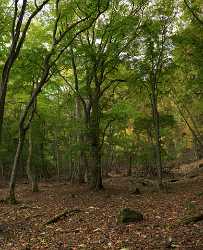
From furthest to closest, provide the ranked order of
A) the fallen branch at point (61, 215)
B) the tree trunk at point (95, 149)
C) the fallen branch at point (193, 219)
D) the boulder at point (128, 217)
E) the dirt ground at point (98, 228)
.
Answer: the tree trunk at point (95, 149) → the fallen branch at point (61, 215) → the boulder at point (128, 217) → the fallen branch at point (193, 219) → the dirt ground at point (98, 228)

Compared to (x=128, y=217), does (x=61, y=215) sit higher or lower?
lower

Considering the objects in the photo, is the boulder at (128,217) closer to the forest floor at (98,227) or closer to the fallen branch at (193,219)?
the forest floor at (98,227)

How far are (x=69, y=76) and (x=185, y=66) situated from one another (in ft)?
36.1

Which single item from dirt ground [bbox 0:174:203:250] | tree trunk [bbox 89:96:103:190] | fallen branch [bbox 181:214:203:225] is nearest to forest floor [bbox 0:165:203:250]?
dirt ground [bbox 0:174:203:250]

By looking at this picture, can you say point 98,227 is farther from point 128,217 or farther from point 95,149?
point 95,149

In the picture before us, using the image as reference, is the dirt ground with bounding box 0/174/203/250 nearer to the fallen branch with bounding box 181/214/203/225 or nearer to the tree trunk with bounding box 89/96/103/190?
the fallen branch with bounding box 181/214/203/225

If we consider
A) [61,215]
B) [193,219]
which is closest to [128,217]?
[193,219]

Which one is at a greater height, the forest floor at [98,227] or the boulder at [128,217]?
the boulder at [128,217]

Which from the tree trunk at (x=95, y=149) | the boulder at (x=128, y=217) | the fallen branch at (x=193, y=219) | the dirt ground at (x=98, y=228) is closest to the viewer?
the dirt ground at (x=98, y=228)

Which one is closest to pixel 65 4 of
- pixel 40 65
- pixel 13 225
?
pixel 40 65

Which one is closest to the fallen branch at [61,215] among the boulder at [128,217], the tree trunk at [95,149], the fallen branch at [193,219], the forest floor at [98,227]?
the forest floor at [98,227]

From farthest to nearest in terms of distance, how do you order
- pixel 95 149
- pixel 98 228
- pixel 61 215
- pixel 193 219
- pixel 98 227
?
pixel 95 149, pixel 61 215, pixel 98 227, pixel 98 228, pixel 193 219

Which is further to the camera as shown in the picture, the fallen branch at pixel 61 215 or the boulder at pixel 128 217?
the fallen branch at pixel 61 215

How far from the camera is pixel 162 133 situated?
2745 centimetres
